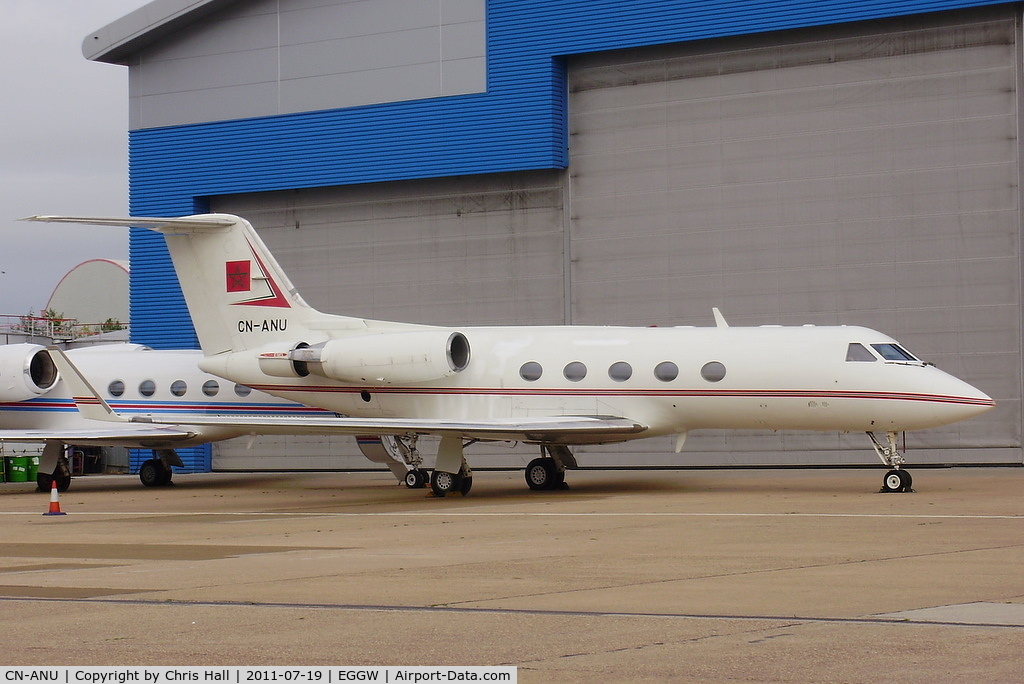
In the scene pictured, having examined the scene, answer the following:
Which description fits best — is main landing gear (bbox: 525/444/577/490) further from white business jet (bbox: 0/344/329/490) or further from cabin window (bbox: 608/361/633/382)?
white business jet (bbox: 0/344/329/490)

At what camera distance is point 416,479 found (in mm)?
24703

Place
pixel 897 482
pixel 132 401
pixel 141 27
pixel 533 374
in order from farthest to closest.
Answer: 1. pixel 141 27
2. pixel 132 401
3. pixel 533 374
4. pixel 897 482

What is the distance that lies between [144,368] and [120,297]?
44.9 m

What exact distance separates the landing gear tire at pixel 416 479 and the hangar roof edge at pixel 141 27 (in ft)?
53.3

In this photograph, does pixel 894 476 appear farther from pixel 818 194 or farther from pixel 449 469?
pixel 818 194

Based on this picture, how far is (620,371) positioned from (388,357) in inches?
174

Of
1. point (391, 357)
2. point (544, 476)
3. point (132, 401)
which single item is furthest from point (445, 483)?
point (132, 401)

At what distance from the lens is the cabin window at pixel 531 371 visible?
23.6 meters

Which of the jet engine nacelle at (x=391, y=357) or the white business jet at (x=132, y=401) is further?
the white business jet at (x=132, y=401)

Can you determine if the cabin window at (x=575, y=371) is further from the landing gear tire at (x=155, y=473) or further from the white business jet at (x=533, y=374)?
the landing gear tire at (x=155, y=473)

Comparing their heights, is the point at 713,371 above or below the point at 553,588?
above

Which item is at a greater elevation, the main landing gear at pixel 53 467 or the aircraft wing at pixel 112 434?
the aircraft wing at pixel 112 434

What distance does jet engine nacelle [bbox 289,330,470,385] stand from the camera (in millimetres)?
23750

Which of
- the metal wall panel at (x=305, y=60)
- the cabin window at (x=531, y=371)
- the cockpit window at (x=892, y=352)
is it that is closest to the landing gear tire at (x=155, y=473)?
the cabin window at (x=531, y=371)
